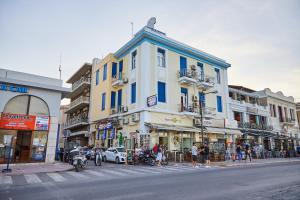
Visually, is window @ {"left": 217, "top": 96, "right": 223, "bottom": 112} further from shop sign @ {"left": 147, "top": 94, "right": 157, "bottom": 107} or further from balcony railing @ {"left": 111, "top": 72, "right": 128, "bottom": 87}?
balcony railing @ {"left": 111, "top": 72, "right": 128, "bottom": 87}

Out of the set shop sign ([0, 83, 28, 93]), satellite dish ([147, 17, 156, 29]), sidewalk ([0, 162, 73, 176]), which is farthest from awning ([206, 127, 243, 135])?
shop sign ([0, 83, 28, 93])

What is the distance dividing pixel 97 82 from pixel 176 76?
12059 mm

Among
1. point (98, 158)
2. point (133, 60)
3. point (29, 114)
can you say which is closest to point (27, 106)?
point (29, 114)

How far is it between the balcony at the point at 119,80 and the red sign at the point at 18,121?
10337 mm

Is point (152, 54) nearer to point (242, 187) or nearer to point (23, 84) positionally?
point (23, 84)

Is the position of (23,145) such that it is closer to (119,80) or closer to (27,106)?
(27,106)

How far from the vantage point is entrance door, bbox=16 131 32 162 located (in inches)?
658

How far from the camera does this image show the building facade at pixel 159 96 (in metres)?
21.6

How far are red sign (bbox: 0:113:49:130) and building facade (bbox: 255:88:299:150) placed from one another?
3320cm

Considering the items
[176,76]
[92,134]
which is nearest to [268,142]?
[176,76]

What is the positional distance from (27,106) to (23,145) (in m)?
3.06

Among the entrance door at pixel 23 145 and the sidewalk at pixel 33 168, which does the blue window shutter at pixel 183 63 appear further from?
the entrance door at pixel 23 145

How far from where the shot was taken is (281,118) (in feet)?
126

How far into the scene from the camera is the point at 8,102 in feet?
53.3
